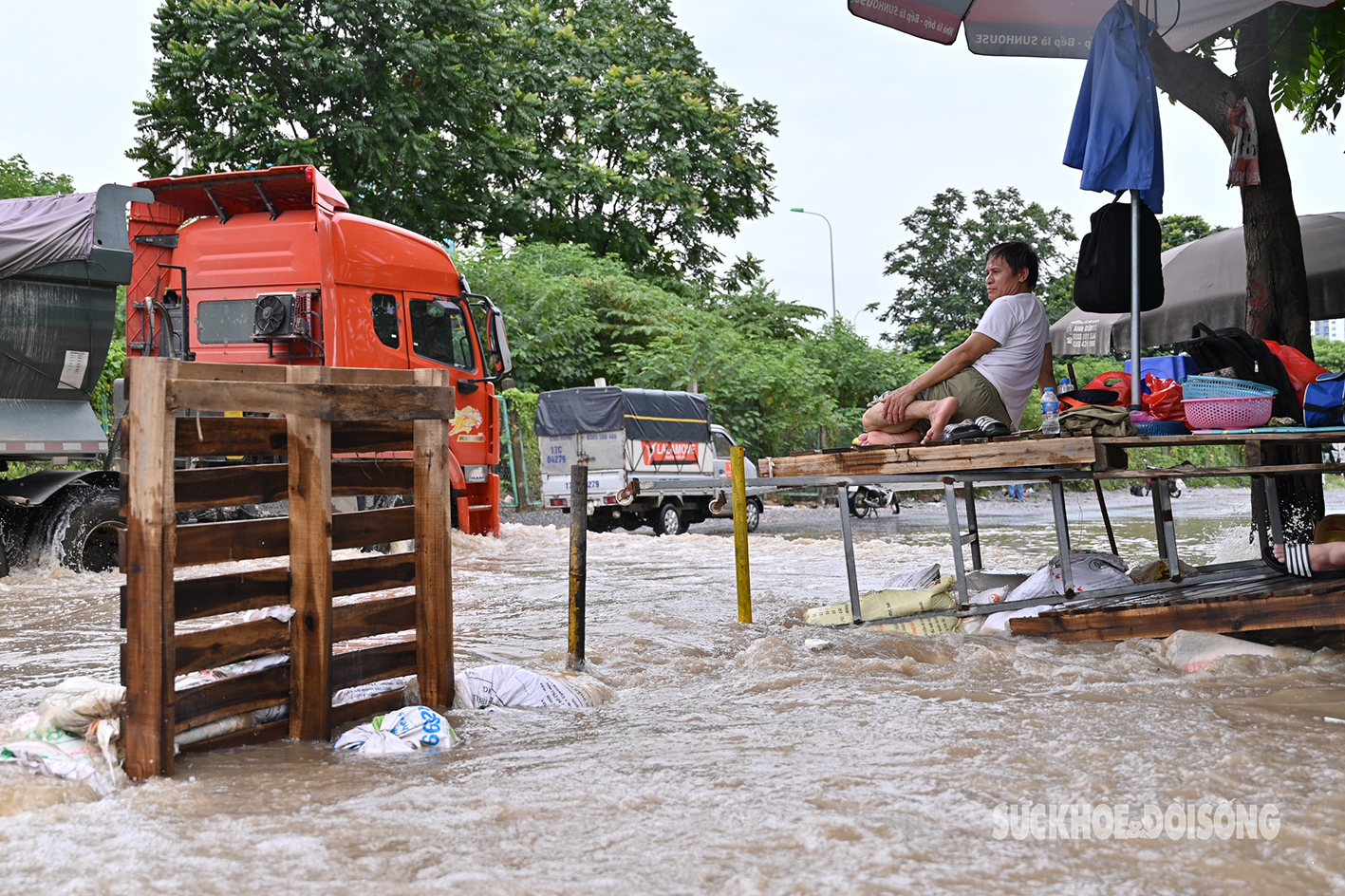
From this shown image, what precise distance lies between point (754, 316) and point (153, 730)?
2584 centimetres

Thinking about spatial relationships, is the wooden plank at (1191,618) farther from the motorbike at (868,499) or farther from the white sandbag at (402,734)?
the motorbike at (868,499)

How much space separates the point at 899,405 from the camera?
6.08m

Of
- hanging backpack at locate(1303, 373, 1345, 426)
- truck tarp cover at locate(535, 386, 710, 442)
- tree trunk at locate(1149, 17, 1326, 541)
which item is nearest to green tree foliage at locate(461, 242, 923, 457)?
truck tarp cover at locate(535, 386, 710, 442)

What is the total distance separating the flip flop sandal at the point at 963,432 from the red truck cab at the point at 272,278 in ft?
19.8

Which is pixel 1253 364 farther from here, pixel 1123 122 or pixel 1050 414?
pixel 1123 122

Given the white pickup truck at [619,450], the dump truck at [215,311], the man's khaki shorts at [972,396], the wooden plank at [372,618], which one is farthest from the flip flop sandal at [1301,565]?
the white pickup truck at [619,450]

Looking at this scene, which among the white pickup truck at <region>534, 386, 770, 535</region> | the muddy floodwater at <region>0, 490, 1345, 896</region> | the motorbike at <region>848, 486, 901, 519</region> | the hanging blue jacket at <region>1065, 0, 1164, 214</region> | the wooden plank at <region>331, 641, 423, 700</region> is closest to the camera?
the muddy floodwater at <region>0, 490, 1345, 896</region>

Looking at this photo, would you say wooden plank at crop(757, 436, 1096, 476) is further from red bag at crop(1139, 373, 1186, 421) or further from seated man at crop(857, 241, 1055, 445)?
red bag at crop(1139, 373, 1186, 421)

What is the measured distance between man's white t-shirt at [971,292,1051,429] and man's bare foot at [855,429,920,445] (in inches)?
20.1

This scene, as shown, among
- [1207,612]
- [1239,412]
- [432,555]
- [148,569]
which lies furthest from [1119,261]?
[148,569]

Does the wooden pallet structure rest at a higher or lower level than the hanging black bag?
lower

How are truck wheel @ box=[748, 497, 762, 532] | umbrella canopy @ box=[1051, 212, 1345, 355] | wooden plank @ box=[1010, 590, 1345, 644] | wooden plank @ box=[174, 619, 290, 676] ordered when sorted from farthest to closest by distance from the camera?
truck wheel @ box=[748, 497, 762, 532] → umbrella canopy @ box=[1051, 212, 1345, 355] → wooden plank @ box=[1010, 590, 1345, 644] → wooden plank @ box=[174, 619, 290, 676]

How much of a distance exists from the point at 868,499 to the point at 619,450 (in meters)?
6.14

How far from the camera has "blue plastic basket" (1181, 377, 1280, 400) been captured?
507cm
